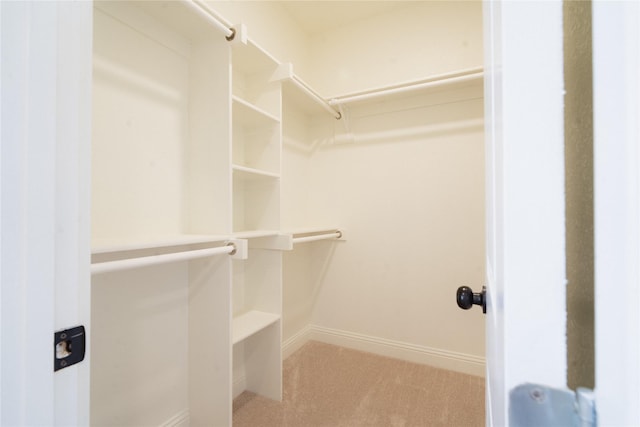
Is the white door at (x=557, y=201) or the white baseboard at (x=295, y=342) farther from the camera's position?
the white baseboard at (x=295, y=342)

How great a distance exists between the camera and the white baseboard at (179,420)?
1359mm

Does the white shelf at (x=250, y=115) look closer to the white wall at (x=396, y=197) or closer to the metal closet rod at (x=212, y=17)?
the metal closet rod at (x=212, y=17)

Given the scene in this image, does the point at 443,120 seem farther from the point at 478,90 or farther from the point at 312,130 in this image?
the point at 312,130

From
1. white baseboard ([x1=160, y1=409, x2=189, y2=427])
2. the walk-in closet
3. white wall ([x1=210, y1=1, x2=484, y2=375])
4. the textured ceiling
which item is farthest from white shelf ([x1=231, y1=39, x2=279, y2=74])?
white baseboard ([x1=160, y1=409, x2=189, y2=427])

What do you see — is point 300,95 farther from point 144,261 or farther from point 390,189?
point 144,261

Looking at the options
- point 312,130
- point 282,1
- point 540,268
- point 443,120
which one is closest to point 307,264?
point 312,130

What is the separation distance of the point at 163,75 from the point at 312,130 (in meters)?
1.36

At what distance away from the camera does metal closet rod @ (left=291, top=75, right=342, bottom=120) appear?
1.83 meters

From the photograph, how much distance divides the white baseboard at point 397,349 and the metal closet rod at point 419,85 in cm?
183

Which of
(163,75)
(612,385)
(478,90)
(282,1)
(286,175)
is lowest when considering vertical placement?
(612,385)


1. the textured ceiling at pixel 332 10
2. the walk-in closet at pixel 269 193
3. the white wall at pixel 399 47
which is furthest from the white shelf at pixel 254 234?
the textured ceiling at pixel 332 10

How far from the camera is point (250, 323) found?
1625 millimetres

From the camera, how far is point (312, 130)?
2.53 meters

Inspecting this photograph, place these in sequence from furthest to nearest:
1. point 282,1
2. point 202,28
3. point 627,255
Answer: point 282,1, point 202,28, point 627,255
